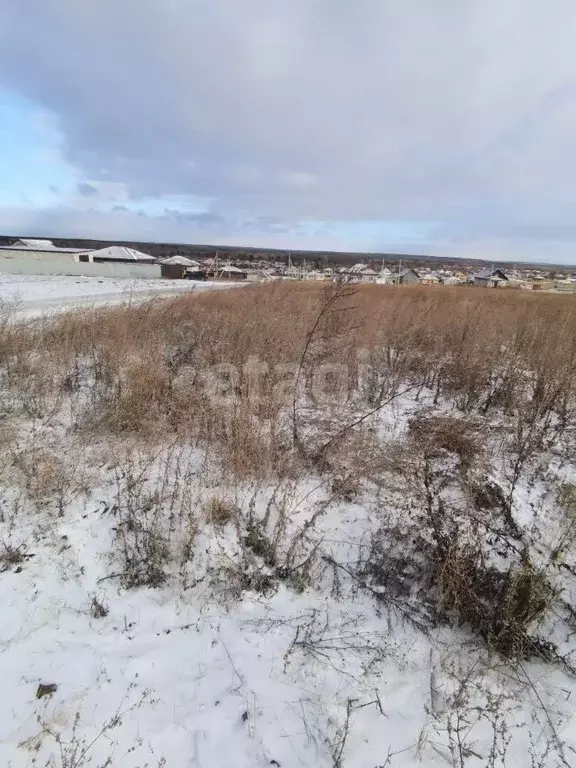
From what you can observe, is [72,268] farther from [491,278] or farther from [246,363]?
[491,278]

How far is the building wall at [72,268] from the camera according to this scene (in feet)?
111

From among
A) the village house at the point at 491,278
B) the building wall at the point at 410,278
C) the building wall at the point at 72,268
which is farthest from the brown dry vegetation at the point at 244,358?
the building wall at the point at 410,278

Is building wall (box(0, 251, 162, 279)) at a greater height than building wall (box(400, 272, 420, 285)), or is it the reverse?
building wall (box(400, 272, 420, 285))

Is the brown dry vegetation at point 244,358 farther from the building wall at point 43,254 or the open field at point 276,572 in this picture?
the building wall at point 43,254

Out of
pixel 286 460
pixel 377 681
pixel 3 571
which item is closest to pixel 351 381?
pixel 286 460

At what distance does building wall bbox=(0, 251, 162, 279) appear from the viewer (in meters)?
33.9

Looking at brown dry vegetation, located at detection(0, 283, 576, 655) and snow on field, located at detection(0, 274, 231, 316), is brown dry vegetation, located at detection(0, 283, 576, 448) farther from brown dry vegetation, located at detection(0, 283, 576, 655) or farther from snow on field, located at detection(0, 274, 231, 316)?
snow on field, located at detection(0, 274, 231, 316)

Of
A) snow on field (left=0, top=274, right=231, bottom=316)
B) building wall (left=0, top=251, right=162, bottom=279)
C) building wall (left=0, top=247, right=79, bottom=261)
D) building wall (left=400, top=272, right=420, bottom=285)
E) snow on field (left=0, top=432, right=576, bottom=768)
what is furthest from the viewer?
building wall (left=400, top=272, right=420, bottom=285)

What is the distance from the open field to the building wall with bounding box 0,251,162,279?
35.0 m

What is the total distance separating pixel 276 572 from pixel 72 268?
136 ft

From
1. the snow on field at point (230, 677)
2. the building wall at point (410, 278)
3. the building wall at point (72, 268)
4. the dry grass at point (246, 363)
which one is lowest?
the snow on field at point (230, 677)

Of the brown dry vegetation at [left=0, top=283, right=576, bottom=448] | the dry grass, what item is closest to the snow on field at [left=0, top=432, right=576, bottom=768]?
the dry grass

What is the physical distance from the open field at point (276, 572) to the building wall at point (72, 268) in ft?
115

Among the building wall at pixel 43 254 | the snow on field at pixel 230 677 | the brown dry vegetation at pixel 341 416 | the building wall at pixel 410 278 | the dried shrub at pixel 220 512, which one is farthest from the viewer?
the building wall at pixel 410 278
